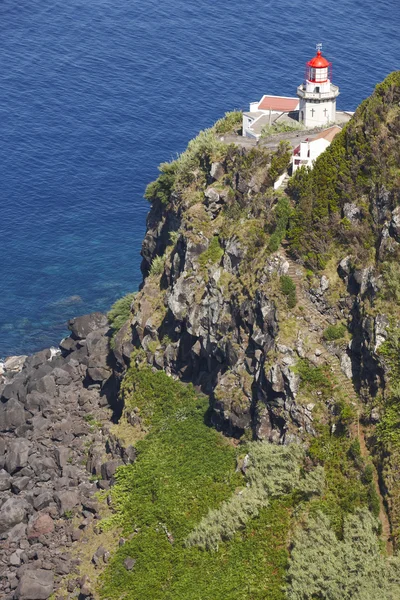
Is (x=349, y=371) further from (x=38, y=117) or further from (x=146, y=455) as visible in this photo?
(x=38, y=117)

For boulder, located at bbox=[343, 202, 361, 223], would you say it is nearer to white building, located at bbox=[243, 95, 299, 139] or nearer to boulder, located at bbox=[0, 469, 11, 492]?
white building, located at bbox=[243, 95, 299, 139]

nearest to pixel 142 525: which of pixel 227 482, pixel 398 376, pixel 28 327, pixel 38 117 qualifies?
pixel 227 482

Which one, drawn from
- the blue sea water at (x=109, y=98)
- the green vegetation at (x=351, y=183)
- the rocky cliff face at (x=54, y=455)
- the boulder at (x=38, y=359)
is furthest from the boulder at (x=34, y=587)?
the blue sea water at (x=109, y=98)

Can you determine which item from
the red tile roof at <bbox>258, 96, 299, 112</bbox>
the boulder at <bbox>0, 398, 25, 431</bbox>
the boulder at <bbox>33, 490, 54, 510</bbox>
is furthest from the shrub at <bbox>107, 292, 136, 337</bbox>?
the red tile roof at <bbox>258, 96, 299, 112</bbox>

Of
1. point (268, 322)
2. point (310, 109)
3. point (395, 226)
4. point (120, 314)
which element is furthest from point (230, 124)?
point (268, 322)

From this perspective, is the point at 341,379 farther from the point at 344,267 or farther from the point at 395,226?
the point at 395,226

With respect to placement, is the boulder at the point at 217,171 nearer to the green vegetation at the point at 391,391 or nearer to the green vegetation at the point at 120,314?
the green vegetation at the point at 120,314
